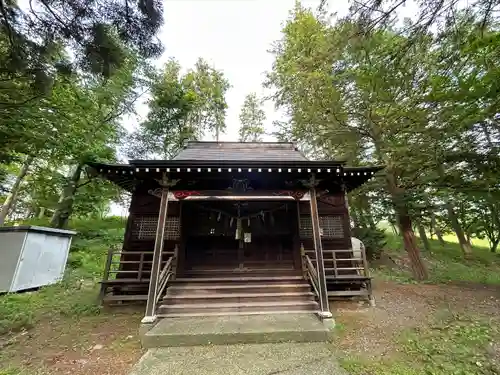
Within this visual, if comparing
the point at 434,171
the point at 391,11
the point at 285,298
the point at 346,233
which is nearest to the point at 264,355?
the point at 285,298

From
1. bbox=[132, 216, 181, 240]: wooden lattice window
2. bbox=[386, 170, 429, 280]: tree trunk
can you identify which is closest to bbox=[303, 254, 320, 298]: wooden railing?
bbox=[132, 216, 181, 240]: wooden lattice window

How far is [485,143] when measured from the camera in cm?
557

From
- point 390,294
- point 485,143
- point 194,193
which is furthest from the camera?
point 390,294

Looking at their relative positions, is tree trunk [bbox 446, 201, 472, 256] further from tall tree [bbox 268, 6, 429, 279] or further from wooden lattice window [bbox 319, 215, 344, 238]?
wooden lattice window [bbox 319, 215, 344, 238]

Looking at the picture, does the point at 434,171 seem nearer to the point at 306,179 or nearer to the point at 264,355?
the point at 306,179

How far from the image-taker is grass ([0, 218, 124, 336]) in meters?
4.86

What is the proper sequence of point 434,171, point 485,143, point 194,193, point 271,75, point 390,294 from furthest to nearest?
1. point 271,75
2. point 434,171
3. point 390,294
4. point 485,143
5. point 194,193

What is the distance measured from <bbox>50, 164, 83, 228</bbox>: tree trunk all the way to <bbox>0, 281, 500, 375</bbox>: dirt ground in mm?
7840

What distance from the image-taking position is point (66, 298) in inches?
243

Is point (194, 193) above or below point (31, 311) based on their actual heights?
above

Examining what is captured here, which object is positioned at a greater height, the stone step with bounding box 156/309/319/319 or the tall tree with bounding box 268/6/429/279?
the tall tree with bounding box 268/6/429/279

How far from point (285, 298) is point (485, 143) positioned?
591cm

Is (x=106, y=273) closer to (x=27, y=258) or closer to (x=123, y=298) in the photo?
(x=123, y=298)

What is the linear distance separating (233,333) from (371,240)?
8445mm
